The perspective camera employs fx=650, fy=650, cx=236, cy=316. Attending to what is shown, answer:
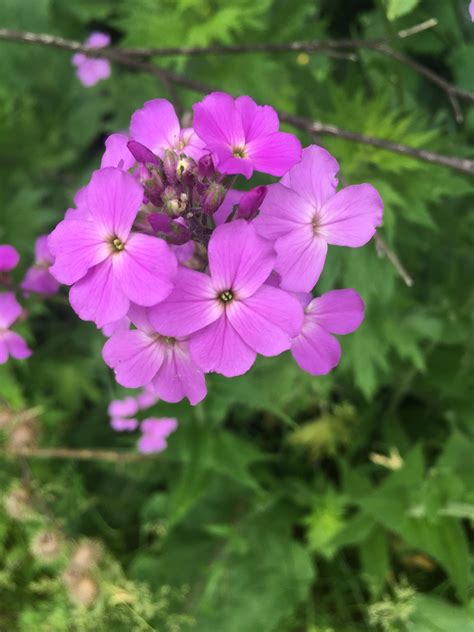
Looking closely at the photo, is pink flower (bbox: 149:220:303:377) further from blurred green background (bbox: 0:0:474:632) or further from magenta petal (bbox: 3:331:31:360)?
blurred green background (bbox: 0:0:474:632)

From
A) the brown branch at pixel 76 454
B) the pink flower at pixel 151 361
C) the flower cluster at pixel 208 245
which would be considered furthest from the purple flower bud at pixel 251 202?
the brown branch at pixel 76 454

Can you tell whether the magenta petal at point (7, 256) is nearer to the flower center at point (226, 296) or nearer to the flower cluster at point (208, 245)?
the flower cluster at point (208, 245)

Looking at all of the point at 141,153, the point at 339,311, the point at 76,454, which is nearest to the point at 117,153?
the point at 141,153

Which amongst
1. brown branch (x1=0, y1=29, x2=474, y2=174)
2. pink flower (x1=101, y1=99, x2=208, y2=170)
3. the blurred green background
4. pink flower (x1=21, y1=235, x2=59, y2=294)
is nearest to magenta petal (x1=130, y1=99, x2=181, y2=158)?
pink flower (x1=101, y1=99, x2=208, y2=170)

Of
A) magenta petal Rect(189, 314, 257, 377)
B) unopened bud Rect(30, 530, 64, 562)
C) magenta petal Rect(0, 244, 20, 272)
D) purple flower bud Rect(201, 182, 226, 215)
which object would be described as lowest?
unopened bud Rect(30, 530, 64, 562)

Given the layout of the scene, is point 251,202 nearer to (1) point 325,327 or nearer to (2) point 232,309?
(2) point 232,309
